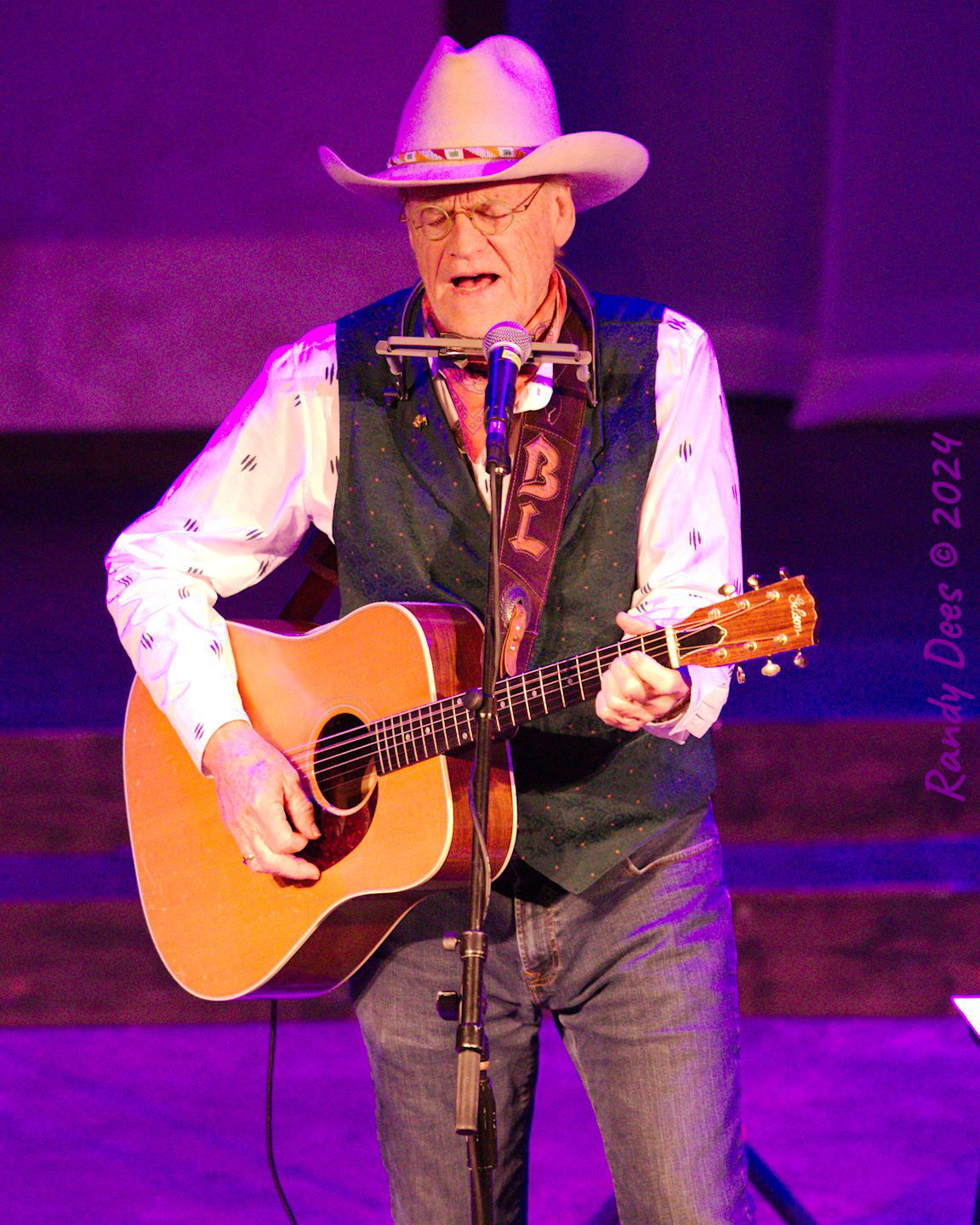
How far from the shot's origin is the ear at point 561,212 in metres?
2.44

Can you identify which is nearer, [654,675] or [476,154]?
[654,675]

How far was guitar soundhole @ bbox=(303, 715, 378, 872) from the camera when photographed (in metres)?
2.42

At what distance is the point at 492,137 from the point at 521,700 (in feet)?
2.91

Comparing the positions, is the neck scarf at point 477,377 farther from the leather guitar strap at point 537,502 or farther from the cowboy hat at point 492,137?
the cowboy hat at point 492,137

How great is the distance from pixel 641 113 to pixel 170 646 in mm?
8609

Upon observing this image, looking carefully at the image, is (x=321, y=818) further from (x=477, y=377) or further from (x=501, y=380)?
(x=501, y=380)

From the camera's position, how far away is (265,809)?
2395mm

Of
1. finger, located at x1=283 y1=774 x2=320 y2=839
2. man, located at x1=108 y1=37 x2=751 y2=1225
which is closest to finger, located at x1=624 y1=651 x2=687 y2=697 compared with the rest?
man, located at x1=108 y1=37 x2=751 y2=1225

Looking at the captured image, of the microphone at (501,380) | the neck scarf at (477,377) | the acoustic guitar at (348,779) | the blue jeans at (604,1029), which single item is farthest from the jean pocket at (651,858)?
the microphone at (501,380)

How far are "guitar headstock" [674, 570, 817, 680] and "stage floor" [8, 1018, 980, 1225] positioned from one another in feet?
6.27

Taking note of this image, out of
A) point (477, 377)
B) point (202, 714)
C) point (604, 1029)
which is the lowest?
point (604, 1029)

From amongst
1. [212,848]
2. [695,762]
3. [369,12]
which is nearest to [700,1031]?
[695,762]

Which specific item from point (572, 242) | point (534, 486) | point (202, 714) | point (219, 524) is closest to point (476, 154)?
point (534, 486)

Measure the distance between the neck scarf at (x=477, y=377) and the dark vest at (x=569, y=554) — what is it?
3 centimetres
